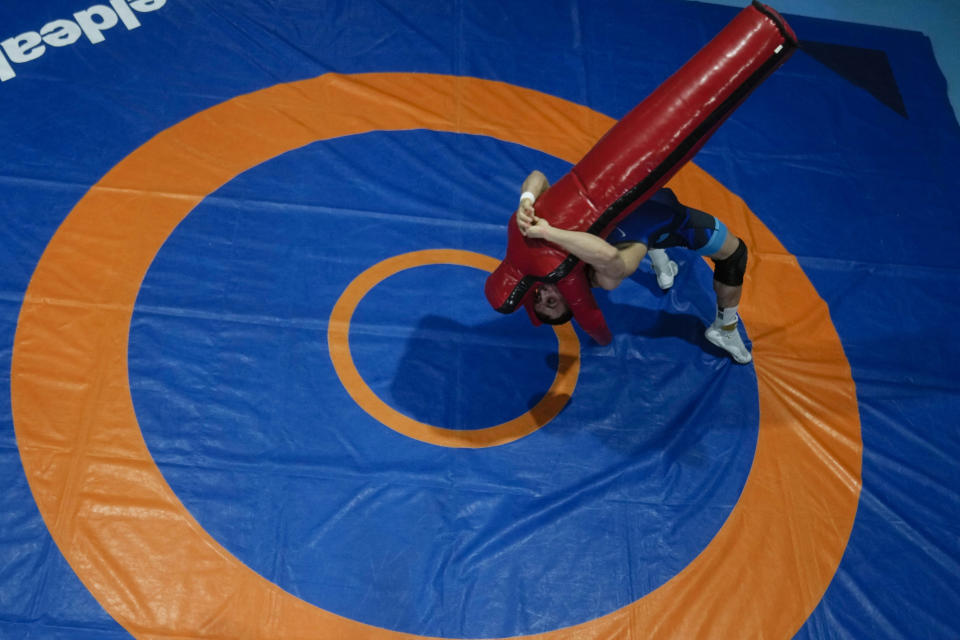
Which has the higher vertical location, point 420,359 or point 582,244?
point 582,244

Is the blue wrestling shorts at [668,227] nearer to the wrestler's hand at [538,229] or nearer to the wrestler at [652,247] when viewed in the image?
the wrestler at [652,247]

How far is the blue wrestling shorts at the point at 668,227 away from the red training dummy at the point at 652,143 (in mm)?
304

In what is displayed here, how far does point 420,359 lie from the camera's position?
421cm

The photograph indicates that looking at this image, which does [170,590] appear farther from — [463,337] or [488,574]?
[463,337]

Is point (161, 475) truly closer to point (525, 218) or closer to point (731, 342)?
point (525, 218)

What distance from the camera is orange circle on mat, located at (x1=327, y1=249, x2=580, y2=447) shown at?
4020 millimetres

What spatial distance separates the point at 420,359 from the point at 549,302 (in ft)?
2.91

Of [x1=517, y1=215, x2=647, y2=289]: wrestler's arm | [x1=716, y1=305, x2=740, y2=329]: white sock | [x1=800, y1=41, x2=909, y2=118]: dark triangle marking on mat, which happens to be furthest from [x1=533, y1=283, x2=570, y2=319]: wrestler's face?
[x1=800, y1=41, x2=909, y2=118]: dark triangle marking on mat

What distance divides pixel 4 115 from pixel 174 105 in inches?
35.5

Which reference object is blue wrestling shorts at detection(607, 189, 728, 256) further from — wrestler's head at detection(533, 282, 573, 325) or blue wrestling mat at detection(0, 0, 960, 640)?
blue wrestling mat at detection(0, 0, 960, 640)

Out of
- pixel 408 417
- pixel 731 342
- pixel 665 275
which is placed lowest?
pixel 731 342

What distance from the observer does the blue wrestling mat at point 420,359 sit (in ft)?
12.0

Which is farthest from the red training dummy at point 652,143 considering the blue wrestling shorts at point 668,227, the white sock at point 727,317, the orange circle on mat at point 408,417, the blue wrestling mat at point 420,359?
the white sock at point 727,317

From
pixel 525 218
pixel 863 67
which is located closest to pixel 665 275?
pixel 525 218
